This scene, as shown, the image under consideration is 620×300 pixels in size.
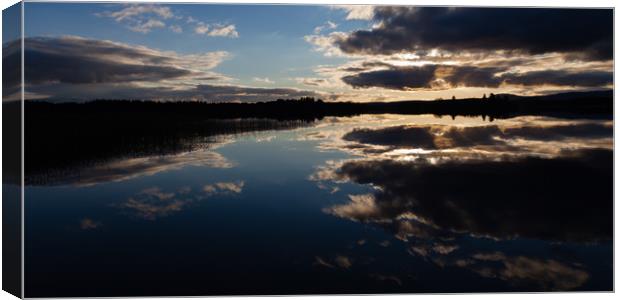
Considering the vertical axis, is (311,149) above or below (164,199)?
above

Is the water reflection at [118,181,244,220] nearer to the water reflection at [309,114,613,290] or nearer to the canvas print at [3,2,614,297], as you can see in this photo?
the canvas print at [3,2,614,297]

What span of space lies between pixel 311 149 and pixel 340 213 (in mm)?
963

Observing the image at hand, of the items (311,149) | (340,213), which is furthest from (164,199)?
(340,213)

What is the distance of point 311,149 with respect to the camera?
319 inches

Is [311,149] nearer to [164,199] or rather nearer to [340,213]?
[340,213]

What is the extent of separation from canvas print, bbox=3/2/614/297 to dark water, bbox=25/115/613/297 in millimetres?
24

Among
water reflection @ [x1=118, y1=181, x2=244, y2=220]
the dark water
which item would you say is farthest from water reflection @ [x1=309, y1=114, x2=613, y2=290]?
water reflection @ [x1=118, y1=181, x2=244, y2=220]

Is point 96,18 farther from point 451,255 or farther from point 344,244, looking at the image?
point 451,255

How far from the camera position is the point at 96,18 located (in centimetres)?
725

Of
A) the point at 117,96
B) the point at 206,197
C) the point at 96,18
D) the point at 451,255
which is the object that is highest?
the point at 96,18

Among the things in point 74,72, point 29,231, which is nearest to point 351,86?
point 74,72

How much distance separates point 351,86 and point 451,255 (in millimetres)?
2419

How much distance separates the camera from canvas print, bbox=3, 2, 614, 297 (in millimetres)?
6922

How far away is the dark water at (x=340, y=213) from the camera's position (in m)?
6.85
